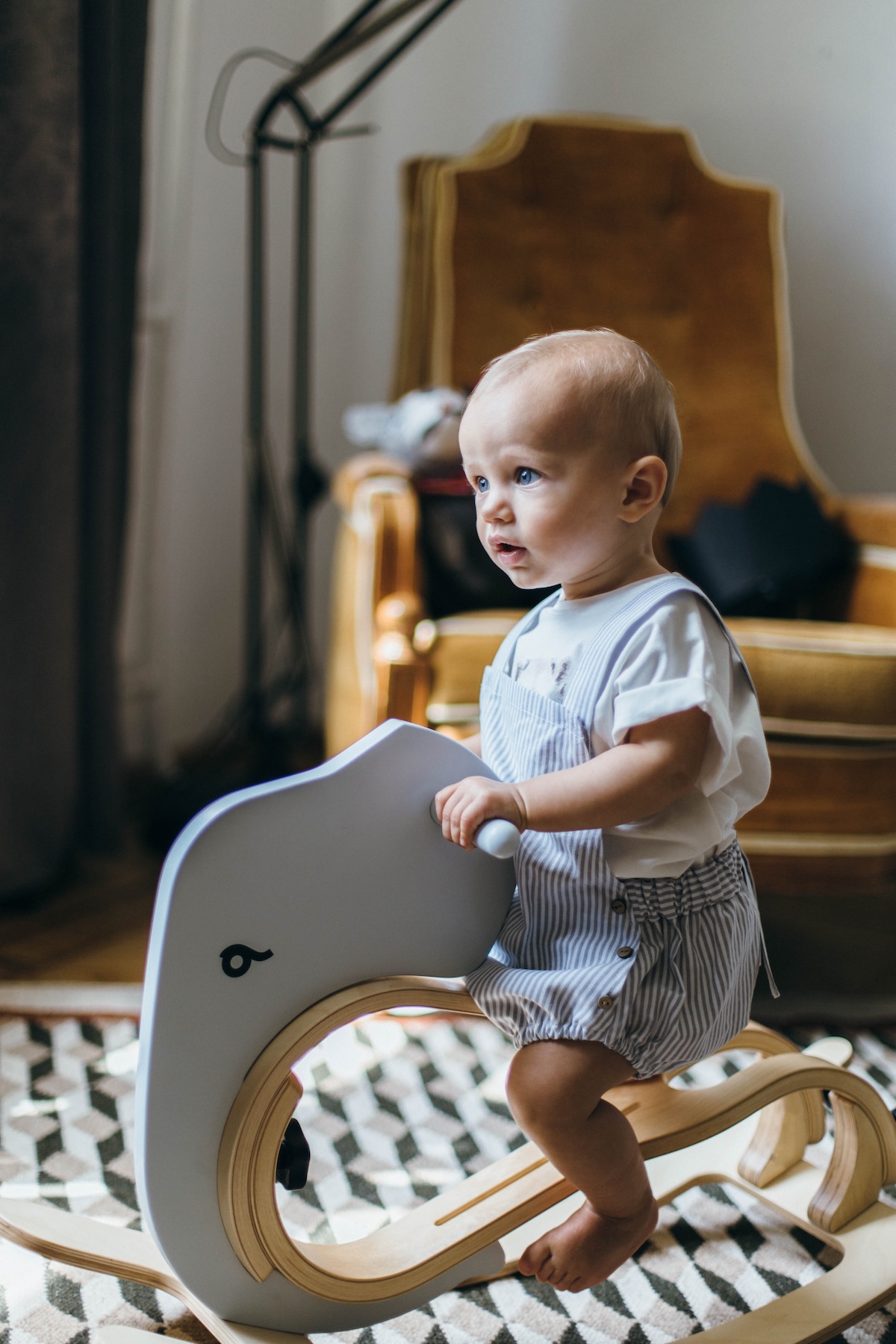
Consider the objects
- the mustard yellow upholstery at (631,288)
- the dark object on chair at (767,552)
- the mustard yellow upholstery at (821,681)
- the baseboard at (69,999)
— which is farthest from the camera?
the mustard yellow upholstery at (631,288)

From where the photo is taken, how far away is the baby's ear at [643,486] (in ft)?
2.34

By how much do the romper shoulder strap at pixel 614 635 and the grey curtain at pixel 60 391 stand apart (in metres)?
0.97

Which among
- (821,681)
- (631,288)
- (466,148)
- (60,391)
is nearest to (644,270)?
(631,288)

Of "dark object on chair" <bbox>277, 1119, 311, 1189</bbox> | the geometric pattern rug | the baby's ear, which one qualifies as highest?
the baby's ear

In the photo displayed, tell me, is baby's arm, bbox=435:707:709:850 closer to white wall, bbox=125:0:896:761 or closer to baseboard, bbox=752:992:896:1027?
baseboard, bbox=752:992:896:1027

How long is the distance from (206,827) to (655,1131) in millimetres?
446

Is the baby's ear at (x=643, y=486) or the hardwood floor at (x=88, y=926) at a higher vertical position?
the baby's ear at (x=643, y=486)

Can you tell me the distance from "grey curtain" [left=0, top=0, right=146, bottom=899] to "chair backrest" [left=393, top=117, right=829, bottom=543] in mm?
574

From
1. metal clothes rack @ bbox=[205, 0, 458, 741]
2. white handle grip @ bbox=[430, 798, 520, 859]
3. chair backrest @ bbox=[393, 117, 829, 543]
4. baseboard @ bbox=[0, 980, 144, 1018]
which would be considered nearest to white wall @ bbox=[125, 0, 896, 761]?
metal clothes rack @ bbox=[205, 0, 458, 741]

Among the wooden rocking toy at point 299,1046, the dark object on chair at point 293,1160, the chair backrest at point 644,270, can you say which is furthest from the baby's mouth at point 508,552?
the chair backrest at point 644,270

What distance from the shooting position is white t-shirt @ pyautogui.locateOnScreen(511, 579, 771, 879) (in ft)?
2.32

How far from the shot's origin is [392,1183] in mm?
1067

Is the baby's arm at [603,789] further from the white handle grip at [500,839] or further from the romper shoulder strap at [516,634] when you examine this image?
the romper shoulder strap at [516,634]

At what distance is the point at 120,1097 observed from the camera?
1.15 metres
